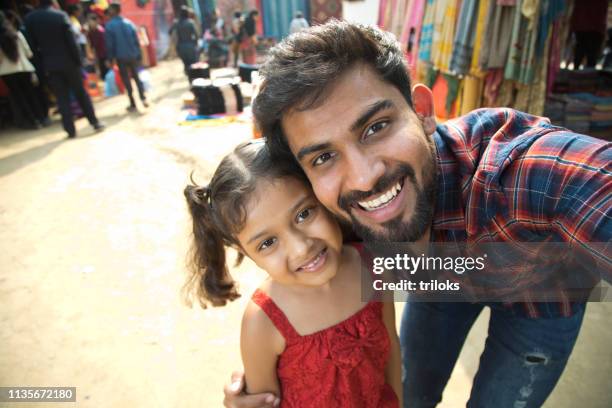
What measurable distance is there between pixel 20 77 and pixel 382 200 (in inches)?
298

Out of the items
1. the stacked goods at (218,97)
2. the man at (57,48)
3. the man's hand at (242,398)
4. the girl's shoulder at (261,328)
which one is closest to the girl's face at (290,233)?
the girl's shoulder at (261,328)

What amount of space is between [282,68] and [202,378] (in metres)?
1.69

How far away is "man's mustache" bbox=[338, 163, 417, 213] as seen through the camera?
98 centimetres

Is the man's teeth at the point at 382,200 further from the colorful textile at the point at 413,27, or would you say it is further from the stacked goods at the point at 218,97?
the stacked goods at the point at 218,97

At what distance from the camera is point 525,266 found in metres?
1.08

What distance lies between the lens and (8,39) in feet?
19.3

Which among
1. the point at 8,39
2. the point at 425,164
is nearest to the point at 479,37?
the point at 425,164

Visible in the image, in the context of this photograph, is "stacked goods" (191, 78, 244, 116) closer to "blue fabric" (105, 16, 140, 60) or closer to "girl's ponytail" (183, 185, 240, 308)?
"blue fabric" (105, 16, 140, 60)

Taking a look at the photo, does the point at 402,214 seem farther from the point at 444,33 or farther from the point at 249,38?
the point at 249,38

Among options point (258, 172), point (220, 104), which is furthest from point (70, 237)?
point (220, 104)

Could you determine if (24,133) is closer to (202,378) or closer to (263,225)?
(202,378)

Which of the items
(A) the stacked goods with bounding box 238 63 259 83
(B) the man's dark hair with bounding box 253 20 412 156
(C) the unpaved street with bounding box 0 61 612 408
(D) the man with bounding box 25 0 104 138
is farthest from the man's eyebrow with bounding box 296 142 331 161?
(A) the stacked goods with bounding box 238 63 259 83

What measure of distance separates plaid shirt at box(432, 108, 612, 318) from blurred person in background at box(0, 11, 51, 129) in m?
7.33

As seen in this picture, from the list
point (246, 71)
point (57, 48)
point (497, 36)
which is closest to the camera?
point (497, 36)
